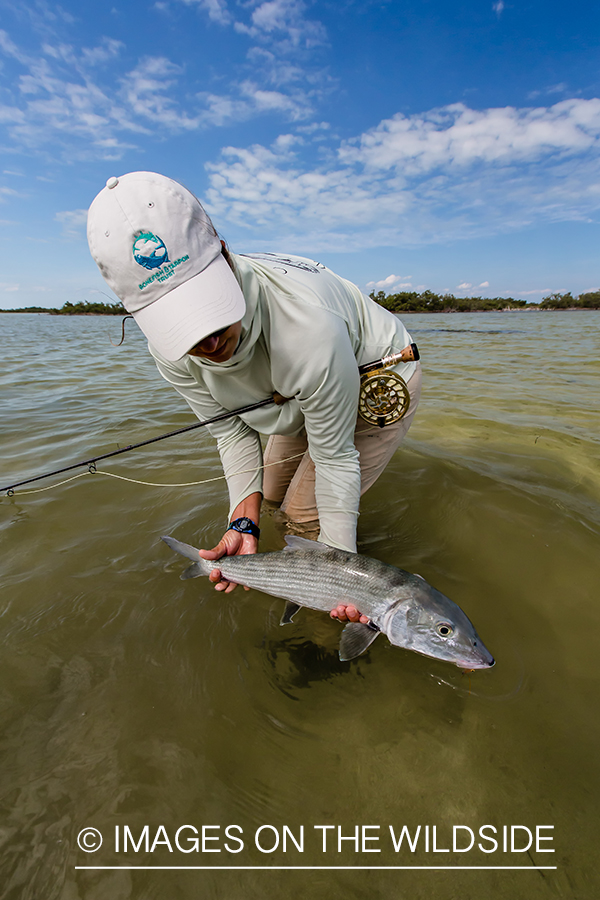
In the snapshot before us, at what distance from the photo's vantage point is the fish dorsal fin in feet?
7.80

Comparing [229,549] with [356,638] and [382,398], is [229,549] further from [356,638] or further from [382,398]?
[382,398]

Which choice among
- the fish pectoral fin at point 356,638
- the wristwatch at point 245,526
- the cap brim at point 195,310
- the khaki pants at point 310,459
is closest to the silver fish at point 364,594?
the fish pectoral fin at point 356,638

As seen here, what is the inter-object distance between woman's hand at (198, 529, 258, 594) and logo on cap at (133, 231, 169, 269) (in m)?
1.64

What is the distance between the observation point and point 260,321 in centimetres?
205

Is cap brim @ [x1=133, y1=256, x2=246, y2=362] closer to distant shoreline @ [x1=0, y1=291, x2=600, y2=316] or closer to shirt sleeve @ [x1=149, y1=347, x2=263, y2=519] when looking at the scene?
shirt sleeve @ [x1=149, y1=347, x2=263, y2=519]

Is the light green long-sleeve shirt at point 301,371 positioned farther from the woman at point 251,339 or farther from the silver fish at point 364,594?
the silver fish at point 364,594

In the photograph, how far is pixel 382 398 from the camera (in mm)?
2783

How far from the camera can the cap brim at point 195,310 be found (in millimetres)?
1688

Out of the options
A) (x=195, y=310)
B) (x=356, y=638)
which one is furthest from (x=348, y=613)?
(x=195, y=310)

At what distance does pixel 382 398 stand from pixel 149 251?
5.54ft

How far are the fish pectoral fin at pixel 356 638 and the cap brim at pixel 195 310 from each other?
1.63m

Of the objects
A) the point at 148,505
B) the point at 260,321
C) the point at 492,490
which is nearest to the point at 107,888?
the point at 260,321

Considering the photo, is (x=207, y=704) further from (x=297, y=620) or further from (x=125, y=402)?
(x=125, y=402)

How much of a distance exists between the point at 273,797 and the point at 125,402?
24.0 ft
